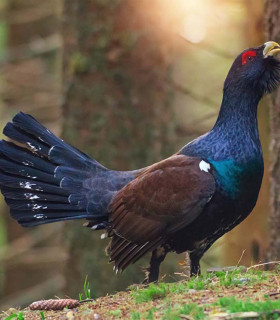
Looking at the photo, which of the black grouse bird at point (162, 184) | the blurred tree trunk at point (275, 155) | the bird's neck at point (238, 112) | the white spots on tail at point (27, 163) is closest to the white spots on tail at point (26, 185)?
the black grouse bird at point (162, 184)

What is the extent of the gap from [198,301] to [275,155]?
257 cm

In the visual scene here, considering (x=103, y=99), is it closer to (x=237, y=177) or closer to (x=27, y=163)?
(x=27, y=163)

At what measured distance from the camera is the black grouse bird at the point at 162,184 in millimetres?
5797

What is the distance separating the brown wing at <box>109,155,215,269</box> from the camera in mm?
5766

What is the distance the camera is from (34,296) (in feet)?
43.4

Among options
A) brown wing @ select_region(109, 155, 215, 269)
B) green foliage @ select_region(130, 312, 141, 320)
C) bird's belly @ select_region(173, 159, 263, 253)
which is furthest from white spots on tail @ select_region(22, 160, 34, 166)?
green foliage @ select_region(130, 312, 141, 320)

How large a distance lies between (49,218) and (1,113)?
26.5 feet

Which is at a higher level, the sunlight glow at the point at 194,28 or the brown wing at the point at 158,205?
the sunlight glow at the point at 194,28

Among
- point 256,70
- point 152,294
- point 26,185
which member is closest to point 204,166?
point 256,70

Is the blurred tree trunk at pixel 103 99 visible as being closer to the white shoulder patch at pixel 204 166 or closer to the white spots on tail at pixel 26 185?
the white spots on tail at pixel 26 185

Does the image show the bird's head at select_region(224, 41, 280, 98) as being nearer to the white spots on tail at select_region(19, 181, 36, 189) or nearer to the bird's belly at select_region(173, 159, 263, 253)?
the bird's belly at select_region(173, 159, 263, 253)

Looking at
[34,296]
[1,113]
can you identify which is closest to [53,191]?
[34,296]

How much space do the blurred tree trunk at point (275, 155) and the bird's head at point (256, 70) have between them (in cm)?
58

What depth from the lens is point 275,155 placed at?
22.8 ft
